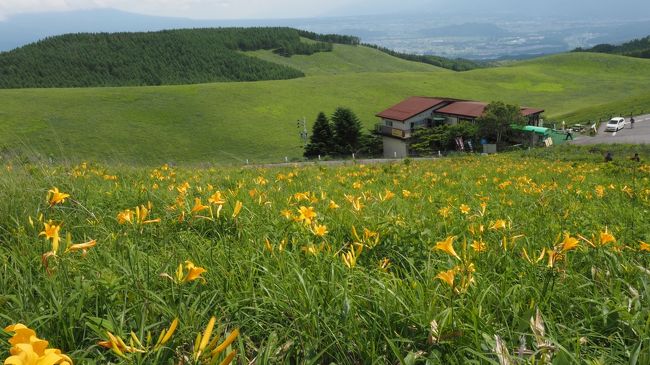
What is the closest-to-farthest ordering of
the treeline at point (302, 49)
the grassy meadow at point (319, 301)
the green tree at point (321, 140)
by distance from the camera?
the grassy meadow at point (319, 301), the green tree at point (321, 140), the treeline at point (302, 49)

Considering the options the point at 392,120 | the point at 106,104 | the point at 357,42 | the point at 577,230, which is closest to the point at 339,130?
the point at 392,120

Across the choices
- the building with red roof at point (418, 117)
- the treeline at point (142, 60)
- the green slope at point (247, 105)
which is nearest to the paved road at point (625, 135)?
the building with red roof at point (418, 117)

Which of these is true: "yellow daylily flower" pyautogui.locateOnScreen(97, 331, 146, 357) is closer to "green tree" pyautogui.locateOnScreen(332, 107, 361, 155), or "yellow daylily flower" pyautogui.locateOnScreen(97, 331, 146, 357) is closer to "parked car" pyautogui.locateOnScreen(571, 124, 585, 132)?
"green tree" pyautogui.locateOnScreen(332, 107, 361, 155)

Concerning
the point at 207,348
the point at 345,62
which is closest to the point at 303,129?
the point at 207,348

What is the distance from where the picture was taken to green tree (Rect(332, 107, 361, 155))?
173 ft

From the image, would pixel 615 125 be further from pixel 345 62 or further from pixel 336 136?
pixel 345 62

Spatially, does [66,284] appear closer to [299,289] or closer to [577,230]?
[299,289]

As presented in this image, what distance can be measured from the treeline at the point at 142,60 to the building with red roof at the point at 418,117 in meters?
71.8

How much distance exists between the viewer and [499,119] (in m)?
44.6

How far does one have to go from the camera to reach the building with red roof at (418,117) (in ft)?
166

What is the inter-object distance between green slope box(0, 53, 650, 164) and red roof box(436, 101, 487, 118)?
50.7 ft

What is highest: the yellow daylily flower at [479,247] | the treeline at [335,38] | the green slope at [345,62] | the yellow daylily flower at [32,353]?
the treeline at [335,38]

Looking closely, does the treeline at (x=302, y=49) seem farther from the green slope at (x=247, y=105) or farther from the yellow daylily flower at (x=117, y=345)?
the yellow daylily flower at (x=117, y=345)

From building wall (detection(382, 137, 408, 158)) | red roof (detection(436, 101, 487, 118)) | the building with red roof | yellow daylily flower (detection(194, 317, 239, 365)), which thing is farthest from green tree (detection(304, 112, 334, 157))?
yellow daylily flower (detection(194, 317, 239, 365))
